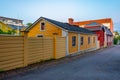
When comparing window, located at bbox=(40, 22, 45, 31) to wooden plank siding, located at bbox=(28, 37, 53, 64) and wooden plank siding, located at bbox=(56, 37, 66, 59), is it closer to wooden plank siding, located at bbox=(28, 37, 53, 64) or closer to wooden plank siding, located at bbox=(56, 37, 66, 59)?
wooden plank siding, located at bbox=(56, 37, 66, 59)

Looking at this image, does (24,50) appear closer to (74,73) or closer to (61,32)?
(74,73)

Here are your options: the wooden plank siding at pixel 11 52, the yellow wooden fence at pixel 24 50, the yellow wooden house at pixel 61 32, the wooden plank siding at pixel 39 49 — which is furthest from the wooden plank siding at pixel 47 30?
the wooden plank siding at pixel 11 52

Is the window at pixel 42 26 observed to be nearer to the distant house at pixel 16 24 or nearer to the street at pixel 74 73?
the street at pixel 74 73

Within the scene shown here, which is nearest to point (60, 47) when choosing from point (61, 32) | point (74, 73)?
point (61, 32)

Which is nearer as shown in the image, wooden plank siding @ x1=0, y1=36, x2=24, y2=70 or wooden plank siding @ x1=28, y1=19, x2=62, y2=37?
wooden plank siding @ x1=0, y1=36, x2=24, y2=70

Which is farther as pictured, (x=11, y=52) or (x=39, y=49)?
(x=39, y=49)

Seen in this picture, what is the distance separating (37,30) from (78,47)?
6.14 metres

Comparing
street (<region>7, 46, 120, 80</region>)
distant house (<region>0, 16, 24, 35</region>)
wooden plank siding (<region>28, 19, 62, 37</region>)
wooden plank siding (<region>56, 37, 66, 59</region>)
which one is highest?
distant house (<region>0, 16, 24, 35</region>)

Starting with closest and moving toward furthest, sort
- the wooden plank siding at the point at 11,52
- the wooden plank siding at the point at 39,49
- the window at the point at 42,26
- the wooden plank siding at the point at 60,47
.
A: the wooden plank siding at the point at 11,52 → the wooden plank siding at the point at 39,49 → the wooden plank siding at the point at 60,47 → the window at the point at 42,26

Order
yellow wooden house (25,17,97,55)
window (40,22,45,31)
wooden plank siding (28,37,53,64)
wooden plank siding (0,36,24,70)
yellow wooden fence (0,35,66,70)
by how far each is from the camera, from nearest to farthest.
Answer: wooden plank siding (0,36,24,70) < yellow wooden fence (0,35,66,70) < wooden plank siding (28,37,53,64) < yellow wooden house (25,17,97,55) < window (40,22,45,31)

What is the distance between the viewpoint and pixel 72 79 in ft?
24.2

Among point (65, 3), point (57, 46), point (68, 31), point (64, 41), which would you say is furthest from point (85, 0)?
point (57, 46)

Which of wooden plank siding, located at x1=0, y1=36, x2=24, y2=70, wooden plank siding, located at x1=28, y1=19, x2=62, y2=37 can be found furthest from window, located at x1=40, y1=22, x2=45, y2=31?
wooden plank siding, located at x1=0, y1=36, x2=24, y2=70

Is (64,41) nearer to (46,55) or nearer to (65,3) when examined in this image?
(46,55)
